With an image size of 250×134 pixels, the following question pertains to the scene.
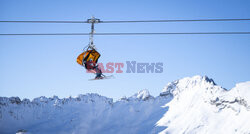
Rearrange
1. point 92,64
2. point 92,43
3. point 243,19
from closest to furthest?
point 243,19 < point 92,43 < point 92,64

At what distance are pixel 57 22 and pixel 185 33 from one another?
319 inches

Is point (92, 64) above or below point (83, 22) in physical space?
below

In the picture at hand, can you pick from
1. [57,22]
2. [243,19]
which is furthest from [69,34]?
[243,19]

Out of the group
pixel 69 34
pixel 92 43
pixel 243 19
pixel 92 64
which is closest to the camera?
pixel 243 19

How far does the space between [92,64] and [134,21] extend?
5498mm

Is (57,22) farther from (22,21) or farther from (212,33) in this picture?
(212,33)

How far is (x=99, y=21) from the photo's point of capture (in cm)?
2042

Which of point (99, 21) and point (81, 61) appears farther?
point (81, 61)

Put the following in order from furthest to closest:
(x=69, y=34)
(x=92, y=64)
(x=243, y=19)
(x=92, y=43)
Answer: (x=92, y=64) < (x=92, y=43) < (x=69, y=34) < (x=243, y=19)

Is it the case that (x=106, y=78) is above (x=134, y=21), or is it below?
below

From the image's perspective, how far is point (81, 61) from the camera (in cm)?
2405

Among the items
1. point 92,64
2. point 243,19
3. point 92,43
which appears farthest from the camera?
point 92,64

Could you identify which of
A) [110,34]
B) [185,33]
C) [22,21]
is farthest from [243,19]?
[22,21]

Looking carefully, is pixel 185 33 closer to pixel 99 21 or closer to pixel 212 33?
pixel 212 33
